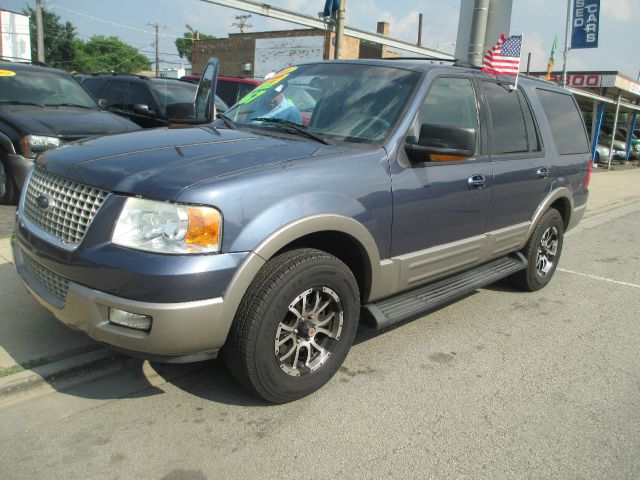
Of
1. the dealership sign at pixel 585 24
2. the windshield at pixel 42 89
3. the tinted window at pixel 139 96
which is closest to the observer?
the windshield at pixel 42 89

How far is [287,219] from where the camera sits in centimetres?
281

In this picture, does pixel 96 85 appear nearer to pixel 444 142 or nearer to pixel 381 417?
pixel 444 142

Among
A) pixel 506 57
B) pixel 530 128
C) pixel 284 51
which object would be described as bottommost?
pixel 530 128

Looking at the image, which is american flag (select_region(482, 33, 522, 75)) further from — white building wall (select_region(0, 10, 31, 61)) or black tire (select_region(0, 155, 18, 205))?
white building wall (select_region(0, 10, 31, 61))

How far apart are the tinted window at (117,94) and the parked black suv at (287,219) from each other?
20.7 ft

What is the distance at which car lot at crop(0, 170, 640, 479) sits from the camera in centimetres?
261

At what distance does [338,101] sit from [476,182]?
1.15 metres

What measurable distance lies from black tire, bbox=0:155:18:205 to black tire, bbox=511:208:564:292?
18.8 ft

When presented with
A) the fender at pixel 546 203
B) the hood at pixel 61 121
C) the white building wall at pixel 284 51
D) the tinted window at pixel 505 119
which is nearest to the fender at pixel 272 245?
the tinted window at pixel 505 119

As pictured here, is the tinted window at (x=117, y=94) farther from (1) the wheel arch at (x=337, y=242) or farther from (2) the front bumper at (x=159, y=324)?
(2) the front bumper at (x=159, y=324)

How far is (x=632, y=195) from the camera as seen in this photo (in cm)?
1397

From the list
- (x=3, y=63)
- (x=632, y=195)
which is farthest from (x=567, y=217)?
(x=632, y=195)

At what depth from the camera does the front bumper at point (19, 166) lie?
20.4 feet

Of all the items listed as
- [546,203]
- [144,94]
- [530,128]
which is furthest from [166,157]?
[144,94]
